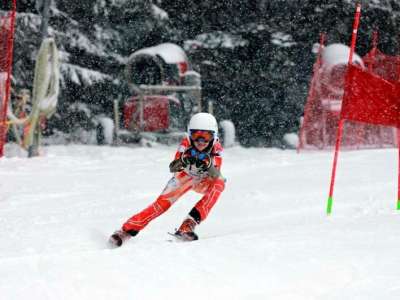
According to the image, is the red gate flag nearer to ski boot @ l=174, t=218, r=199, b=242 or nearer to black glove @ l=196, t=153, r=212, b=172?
black glove @ l=196, t=153, r=212, b=172

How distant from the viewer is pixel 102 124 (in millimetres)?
16734

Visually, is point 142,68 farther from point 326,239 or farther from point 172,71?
point 326,239

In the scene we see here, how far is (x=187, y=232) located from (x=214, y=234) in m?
0.77

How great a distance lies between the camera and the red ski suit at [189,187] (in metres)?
5.58

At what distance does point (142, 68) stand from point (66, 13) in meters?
2.92

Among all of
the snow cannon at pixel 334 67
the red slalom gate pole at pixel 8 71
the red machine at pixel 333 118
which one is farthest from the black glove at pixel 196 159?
the snow cannon at pixel 334 67

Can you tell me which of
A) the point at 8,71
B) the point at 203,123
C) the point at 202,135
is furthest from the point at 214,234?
the point at 8,71

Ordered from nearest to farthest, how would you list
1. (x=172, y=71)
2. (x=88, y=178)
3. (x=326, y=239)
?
(x=326, y=239) → (x=88, y=178) → (x=172, y=71)

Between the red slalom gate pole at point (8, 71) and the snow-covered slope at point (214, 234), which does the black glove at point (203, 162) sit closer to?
the snow-covered slope at point (214, 234)

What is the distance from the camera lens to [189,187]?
229 inches

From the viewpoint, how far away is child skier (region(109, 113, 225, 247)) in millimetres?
5500

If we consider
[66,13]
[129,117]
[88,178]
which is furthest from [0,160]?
[66,13]

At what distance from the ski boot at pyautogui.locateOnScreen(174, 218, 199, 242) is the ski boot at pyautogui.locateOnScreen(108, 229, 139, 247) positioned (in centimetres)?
42

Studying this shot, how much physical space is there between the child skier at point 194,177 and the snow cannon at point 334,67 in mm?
10198
